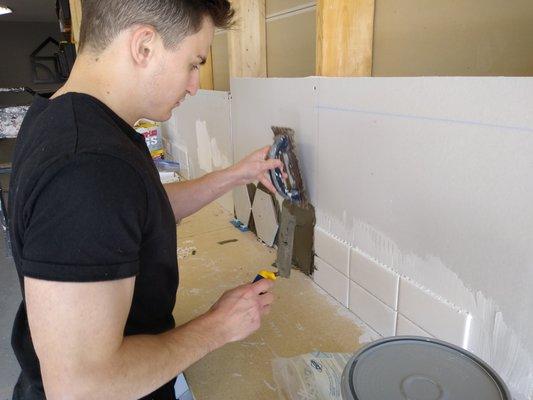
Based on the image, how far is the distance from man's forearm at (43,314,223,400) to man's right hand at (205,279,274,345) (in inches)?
0.8

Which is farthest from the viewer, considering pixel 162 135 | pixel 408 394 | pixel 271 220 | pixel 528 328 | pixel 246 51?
pixel 162 135

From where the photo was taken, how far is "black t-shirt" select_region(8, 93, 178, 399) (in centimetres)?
52

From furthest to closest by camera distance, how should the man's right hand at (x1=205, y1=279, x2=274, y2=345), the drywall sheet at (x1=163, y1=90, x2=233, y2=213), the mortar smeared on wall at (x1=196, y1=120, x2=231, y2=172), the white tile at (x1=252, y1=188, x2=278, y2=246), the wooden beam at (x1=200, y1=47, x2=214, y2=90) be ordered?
the wooden beam at (x1=200, y1=47, x2=214, y2=90)
the mortar smeared on wall at (x1=196, y1=120, x2=231, y2=172)
the drywall sheet at (x1=163, y1=90, x2=233, y2=213)
the white tile at (x1=252, y1=188, x2=278, y2=246)
the man's right hand at (x1=205, y1=279, x2=274, y2=345)

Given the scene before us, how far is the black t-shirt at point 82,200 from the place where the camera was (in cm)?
52

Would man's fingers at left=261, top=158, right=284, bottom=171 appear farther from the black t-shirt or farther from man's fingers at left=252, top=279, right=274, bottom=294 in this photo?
the black t-shirt

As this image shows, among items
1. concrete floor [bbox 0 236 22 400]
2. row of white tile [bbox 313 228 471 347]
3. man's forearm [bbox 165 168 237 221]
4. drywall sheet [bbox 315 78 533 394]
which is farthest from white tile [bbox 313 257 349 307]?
concrete floor [bbox 0 236 22 400]

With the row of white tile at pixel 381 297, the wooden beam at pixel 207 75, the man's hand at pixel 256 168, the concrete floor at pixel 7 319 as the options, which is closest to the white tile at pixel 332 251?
the row of white tile at pixel 381 297

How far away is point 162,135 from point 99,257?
101 inches

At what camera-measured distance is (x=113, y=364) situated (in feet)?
1.89

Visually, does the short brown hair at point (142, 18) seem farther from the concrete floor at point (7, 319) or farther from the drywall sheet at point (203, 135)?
the concrete floor at point (7, 319)

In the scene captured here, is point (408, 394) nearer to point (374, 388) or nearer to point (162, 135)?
point (374, 388)

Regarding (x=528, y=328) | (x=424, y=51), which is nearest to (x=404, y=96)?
(x=424, y=51)

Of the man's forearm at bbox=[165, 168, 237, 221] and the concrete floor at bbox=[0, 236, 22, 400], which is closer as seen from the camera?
the man's forearm at bbox=[165, 168, 237, 221]

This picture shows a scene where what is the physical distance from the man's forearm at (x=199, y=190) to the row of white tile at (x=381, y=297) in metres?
0.32
